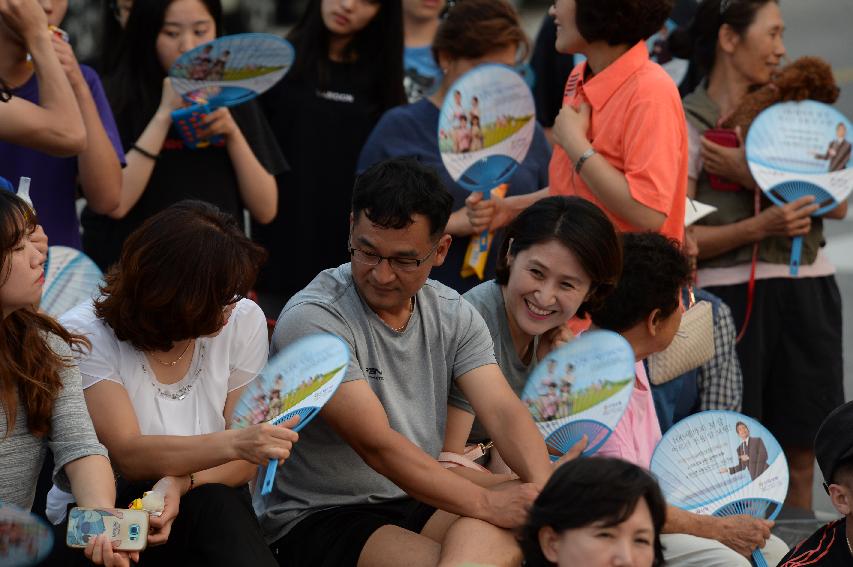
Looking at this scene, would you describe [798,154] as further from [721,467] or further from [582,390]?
[582,390]

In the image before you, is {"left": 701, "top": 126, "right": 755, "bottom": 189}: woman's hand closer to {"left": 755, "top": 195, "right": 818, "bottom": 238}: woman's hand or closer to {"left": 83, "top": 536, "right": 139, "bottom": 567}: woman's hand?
{"left": 755, "top": 195, "right": 818, "bottom": 238}: woman's hand

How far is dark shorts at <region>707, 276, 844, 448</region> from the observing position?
5.18m

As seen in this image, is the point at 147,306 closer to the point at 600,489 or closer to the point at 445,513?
the point at 445,513

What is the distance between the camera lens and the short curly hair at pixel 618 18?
14.2 ft

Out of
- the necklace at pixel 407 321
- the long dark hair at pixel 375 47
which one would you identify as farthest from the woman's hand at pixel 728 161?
the necklace at pixel 407 321

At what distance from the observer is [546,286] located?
12.8ft

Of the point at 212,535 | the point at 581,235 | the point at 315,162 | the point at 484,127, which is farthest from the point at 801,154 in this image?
the point at 212,535

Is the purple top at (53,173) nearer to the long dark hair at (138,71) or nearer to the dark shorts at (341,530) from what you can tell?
the long dark hair at (138,71)

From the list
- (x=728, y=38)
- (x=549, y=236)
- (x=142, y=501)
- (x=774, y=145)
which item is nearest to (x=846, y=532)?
(x=549, y=236)

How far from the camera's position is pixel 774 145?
5.01m

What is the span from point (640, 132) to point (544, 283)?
703 millimetres

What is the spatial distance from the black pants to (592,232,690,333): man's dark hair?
1.31 metres

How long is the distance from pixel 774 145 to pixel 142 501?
281cm

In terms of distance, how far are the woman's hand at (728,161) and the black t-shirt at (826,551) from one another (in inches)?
77.6
